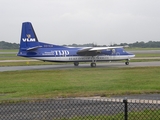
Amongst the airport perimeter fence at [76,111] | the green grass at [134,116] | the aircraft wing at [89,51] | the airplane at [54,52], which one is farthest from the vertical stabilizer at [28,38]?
the green grass at [134,116]

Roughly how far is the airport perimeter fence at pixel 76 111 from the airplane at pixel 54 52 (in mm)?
26863

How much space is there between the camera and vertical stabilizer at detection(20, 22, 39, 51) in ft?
129

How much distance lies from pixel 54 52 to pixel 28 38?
3686mm

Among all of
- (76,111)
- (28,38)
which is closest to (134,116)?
(76,111)

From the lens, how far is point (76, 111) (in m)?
10.8

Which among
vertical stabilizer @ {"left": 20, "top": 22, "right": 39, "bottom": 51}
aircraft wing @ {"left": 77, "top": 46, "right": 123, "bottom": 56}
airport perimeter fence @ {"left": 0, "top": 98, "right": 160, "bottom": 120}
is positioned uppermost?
vertical stabilizer @ {"left": 20, "top": 22, "right": 39, "bottom": 51}

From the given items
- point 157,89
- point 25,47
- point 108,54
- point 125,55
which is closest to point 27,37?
point 25,47

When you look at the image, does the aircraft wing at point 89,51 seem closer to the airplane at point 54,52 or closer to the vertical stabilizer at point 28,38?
the airplane at point 54,52

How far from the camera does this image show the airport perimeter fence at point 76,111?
959 cm

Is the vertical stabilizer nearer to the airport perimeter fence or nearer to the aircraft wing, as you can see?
the aircraft wing

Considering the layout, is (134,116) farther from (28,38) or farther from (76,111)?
(28,38)

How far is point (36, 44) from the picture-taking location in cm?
3984

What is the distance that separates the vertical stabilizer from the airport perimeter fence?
27.1 metres

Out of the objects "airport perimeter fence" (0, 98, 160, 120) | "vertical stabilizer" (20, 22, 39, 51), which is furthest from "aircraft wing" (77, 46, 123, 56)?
"airport perimeter fence" (0, 98, 160, 120)
